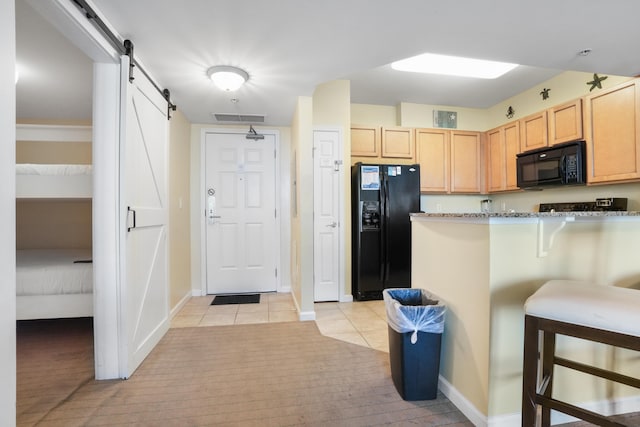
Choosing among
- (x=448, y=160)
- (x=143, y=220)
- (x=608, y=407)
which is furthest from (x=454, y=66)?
(x=143, y=220)

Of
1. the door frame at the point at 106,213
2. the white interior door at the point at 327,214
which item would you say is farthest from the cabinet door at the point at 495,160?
the door frame at the point at 106,213

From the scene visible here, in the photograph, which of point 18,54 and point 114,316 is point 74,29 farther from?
point 114,316

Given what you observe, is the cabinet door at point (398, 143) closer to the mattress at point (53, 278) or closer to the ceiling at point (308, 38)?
the ceiling at point (308, 38)

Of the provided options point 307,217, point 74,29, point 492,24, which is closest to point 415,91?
point 492,24

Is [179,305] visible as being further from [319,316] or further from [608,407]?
[608,407]

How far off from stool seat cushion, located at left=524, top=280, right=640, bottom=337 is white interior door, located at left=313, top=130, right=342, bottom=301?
235 centimetres

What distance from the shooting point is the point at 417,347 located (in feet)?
4.97

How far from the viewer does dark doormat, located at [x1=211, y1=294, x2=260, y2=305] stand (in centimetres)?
332

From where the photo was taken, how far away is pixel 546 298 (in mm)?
1055

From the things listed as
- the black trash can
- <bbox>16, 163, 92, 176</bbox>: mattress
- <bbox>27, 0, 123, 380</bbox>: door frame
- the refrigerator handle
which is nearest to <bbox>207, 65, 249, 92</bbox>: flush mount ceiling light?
<bbox>27, 0, 123, 380</bbox>: door frame

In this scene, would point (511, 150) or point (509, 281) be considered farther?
point (511, 150)

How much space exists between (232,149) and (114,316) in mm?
2397

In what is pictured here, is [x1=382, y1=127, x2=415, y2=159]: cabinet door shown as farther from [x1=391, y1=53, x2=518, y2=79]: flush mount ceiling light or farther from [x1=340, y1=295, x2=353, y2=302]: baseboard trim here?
[x1=340, y1=295, x2=353, y2=302]: baseboard trim

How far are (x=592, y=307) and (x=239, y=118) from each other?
3.36m
